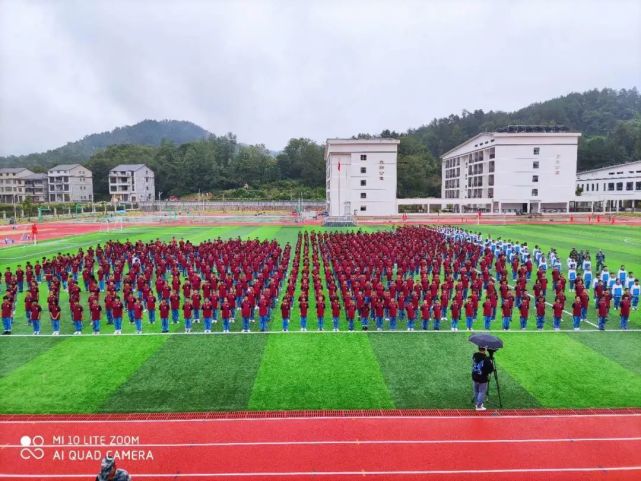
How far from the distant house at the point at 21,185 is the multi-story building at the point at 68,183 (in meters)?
2.46

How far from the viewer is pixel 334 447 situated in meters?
7.35

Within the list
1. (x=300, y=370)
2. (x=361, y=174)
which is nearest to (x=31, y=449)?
(x=300, y=370)

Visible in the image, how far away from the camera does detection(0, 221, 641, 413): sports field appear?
884 cm

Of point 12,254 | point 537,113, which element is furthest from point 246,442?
point 537,113

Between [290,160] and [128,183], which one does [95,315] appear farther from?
[290,160]

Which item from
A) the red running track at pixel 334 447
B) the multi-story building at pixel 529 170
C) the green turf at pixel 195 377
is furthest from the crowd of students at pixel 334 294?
the multi-story building at pixel 529 170

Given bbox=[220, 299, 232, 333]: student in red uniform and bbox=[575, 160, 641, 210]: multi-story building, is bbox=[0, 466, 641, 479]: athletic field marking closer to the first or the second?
bbox=[220, 299, 232, 333]: student in red uniform

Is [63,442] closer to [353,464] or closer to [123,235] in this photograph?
[353,464]

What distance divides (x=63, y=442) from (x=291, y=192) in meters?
82.6

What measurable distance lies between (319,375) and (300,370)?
50 centimetres

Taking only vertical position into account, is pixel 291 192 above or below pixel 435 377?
above

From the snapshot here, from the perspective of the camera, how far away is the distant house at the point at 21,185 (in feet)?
287

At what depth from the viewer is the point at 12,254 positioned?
94.8 ft

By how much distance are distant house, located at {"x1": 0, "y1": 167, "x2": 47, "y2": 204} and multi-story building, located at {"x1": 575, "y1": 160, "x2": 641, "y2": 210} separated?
9338 centimetres
